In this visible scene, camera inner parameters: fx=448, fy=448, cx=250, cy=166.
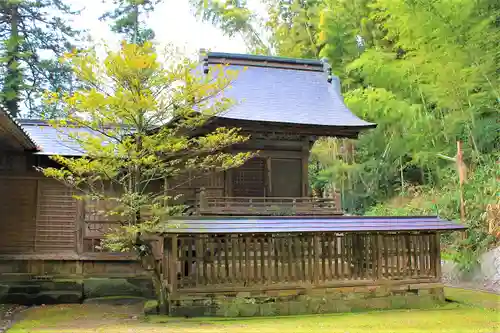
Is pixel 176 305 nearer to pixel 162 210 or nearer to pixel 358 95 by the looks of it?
pixel 162 210

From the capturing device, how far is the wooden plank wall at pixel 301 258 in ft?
26.6

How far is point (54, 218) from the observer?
1000 centimetres

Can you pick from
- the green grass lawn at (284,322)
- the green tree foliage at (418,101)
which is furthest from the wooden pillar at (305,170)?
the green tree foliage at (418,101)

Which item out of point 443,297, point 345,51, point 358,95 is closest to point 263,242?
point 443,297

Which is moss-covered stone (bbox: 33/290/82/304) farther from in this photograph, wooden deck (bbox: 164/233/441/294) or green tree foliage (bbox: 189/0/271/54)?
green tree foliage (bbox: 189/0/271/54)

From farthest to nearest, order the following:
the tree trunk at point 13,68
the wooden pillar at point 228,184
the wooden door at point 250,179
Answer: the tree trunk at point 13,68, the wooden door at point 250,179, the wooden pillar at point 228,184

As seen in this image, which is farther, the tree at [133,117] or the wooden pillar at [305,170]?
the wooden pillar at [305,170]

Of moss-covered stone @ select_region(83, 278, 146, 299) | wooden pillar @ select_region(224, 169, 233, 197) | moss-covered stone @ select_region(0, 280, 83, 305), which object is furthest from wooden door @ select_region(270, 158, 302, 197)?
moss-covered stone @ select_region(0, 280, 83, 305)

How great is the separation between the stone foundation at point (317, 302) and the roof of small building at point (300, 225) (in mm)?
1194

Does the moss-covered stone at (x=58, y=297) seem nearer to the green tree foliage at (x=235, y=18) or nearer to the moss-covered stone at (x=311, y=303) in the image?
the moss-covered stone at (x=311, y=303)

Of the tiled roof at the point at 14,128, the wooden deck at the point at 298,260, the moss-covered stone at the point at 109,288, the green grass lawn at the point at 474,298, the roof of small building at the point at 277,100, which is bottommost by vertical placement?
the green grass lawn at the point at 474,298

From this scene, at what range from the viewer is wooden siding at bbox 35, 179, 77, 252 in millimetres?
9930

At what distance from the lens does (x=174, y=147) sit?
714cm

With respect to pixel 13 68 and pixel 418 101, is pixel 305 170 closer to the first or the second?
pixel 418 101
